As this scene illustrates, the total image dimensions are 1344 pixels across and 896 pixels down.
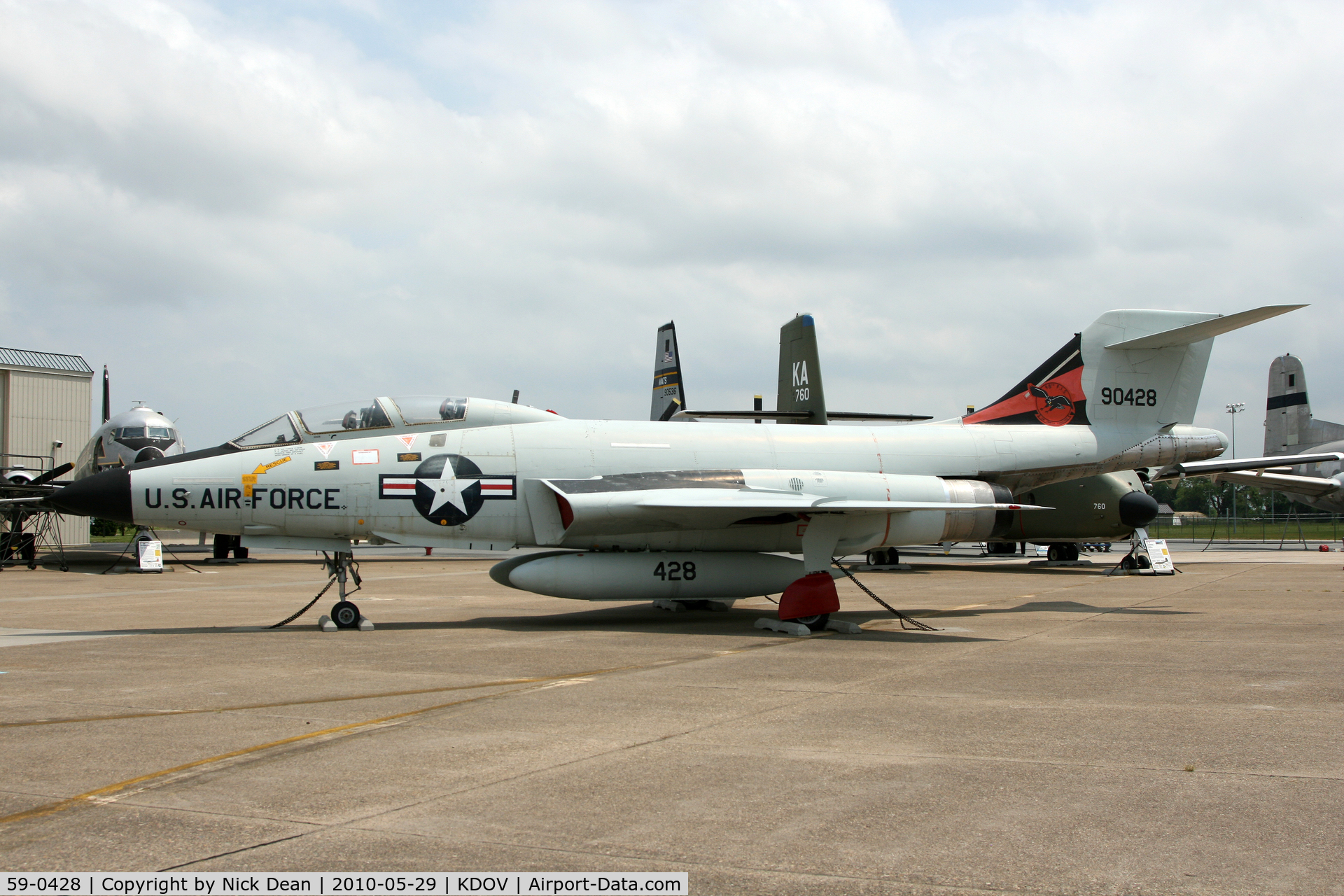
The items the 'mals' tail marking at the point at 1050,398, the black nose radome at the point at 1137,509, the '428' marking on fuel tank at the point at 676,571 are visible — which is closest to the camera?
the '428' marking on fuel tank at the point at 676,571

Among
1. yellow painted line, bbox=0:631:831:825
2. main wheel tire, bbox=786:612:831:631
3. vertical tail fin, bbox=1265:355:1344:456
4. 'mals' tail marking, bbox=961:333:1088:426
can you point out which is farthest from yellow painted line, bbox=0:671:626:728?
vertical tail fin, bbox=1265:355:1344:456

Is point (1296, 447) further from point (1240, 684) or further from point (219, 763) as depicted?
point (219, 763)

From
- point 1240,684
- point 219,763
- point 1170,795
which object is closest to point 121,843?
point 219,763

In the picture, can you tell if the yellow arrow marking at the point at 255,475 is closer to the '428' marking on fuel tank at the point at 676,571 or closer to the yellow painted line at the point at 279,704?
the '428' marking on fuel tank at the point at 676,571

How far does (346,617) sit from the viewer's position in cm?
1146

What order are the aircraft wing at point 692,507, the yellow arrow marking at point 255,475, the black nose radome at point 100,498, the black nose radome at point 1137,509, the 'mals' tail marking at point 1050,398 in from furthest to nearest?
1. the black nose radome at point 1137,509
2. the 'mals' tail marking at point 1050,398
3. the aircraft wing at point 692,507
4. the yellow arrow marking at point 255,475
5. the black nose radome at point 100,498

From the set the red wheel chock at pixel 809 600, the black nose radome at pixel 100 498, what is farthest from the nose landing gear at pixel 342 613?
the red wheel chock at pixel 809 600

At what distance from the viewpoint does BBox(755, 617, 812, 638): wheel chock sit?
36.8 ft

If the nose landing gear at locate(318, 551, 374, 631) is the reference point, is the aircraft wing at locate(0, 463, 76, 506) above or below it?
above

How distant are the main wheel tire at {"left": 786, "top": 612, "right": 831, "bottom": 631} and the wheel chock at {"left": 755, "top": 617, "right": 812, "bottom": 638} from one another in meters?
0.06

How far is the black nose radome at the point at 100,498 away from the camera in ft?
34.4

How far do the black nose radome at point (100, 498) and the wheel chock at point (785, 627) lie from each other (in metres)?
7.35

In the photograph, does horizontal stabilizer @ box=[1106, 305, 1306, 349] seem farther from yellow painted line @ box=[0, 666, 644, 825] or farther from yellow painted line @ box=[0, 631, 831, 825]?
yellow painted line @ box=[0, 666, 644, 825]

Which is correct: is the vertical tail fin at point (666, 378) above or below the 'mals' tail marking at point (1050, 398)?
above
